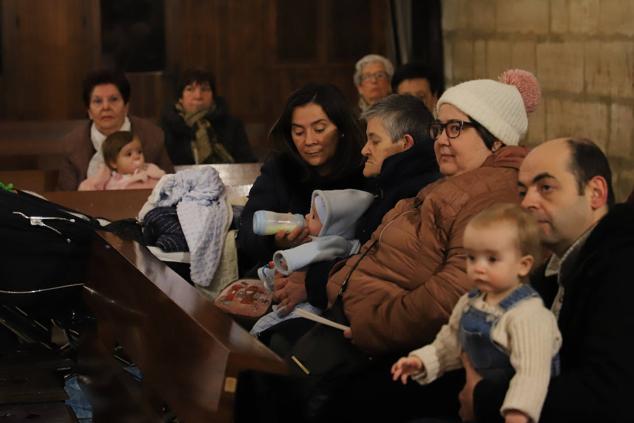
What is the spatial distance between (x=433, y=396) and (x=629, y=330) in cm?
83

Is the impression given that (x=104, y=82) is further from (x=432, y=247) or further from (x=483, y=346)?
(x=483, y=346)

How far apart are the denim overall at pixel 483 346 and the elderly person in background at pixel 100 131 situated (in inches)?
188

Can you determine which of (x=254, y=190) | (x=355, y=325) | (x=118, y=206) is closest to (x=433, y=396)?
(x=355, y=325)

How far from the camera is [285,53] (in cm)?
1303

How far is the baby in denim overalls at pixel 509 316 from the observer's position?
264cm

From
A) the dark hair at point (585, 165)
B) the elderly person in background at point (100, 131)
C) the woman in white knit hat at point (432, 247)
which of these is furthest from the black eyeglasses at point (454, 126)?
the elderly person in background at point (100, 131)

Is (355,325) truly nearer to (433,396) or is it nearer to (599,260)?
(433,396)

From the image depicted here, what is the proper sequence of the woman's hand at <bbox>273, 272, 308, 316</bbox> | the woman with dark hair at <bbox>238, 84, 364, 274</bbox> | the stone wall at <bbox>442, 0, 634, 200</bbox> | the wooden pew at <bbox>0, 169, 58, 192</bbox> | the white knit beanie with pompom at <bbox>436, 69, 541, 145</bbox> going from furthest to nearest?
the wooden pew at <bbox>0, 169, 58, 192</bbox>
the stone wall at <bbox>442, 0, 634, 200</bbox>
the woman with dark hair at <bbox>238, 84, 364, 274</bbox>
the woman's hand at <bbox>273, 272, 308, 316</bbox>
the white knit beanie with pompom at <bbox>436, 69, 541, 145</bbox>

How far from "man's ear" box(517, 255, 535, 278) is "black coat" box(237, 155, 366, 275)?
2.16 metres

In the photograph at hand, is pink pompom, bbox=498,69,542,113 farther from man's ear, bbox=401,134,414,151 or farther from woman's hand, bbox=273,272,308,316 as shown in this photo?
woman's hand, bbox=273,272,308,316

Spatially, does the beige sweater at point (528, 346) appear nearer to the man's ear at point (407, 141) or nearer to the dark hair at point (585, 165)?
the dark hair at point (585, 165)

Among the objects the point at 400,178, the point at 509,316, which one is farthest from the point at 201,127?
the point at 509,316

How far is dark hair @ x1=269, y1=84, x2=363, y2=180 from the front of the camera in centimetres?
491

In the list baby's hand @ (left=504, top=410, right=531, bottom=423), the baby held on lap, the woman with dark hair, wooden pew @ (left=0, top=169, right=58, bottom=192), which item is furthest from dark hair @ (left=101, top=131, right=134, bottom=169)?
baby's hand @ (left=504, top=410, right=531, bottom=423)
